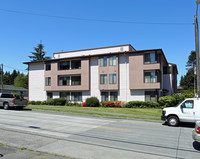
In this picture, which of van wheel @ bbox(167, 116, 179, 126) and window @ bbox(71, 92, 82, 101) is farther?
window @ bbox(71, 92, 82, 101)

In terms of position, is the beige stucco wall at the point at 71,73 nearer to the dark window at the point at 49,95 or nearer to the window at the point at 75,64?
the dark window at the point at 49,95

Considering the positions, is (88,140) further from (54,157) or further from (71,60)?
(71,60)

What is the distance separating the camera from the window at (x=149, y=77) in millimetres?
29841

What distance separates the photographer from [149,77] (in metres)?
30.2

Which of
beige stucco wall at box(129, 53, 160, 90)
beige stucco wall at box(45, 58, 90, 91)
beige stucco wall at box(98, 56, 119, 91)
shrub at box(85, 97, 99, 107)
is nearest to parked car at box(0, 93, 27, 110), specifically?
shrub at box(85, 97, 99, 107)

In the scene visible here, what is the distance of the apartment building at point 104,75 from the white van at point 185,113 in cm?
1636

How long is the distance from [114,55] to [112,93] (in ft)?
21.1

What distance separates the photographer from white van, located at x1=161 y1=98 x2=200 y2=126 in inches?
486

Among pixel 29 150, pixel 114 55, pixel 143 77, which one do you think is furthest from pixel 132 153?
pixel 114 55

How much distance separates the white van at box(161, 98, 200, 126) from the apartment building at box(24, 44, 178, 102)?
1636 centimetres

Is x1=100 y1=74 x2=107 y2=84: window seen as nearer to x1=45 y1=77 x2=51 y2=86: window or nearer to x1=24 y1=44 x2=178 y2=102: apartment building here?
x1=24 y1=44 x2=178 y2=102: apartment building

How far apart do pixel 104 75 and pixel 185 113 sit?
21.2 metres

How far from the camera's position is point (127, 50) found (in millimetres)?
33375

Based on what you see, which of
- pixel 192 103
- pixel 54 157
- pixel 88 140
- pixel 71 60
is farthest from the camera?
pixel 71 60
